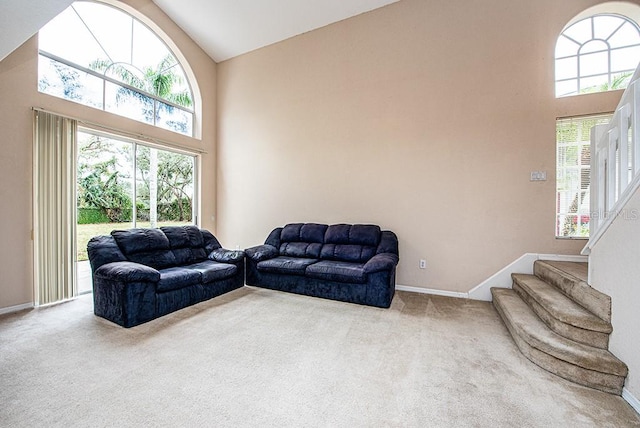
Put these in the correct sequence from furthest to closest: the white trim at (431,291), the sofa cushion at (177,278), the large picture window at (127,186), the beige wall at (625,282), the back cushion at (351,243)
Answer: the back cushion at (351,243) < the large picture window at (127,186) < the white trim at (431,291) < the sofa cushion at (177,278) < the beige wall at (625,282)

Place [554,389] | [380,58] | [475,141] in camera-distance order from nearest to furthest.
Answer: [554,389], [475,141], [380,58]

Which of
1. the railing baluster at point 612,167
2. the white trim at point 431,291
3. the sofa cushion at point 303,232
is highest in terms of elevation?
the railing baluster at point 612,167

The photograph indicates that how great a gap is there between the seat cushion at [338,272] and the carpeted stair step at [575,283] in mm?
1888

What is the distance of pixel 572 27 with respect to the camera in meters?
3.34

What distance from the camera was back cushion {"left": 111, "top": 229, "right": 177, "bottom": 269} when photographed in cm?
333

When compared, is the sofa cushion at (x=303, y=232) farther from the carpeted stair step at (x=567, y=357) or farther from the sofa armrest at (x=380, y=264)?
the carpeted stair step at (x=567, y=357)

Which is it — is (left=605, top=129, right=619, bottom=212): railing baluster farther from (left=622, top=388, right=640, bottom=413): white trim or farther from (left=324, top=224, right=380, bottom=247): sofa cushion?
(left=324, top=224, right=380, bottom=247): sofa cushion

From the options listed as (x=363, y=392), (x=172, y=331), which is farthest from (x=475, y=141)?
(x=172, y=331)

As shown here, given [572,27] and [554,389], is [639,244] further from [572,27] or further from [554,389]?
[572,27]

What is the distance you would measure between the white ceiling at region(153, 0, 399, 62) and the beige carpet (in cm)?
452

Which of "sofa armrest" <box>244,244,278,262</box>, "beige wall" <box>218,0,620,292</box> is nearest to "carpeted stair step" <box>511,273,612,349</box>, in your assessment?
"beige wall" <box>218,0,620,292</box>

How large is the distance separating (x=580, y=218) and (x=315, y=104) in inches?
158

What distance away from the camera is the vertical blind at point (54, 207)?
127 inches

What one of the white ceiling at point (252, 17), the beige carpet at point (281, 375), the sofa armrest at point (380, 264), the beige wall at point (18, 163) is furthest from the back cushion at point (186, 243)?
the white ceiling at point (252, 17)
